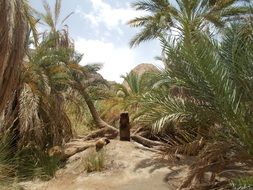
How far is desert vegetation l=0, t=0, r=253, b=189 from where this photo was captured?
8250 millimetres

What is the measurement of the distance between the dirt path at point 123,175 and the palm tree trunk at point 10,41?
3958mm

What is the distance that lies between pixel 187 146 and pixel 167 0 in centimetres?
955

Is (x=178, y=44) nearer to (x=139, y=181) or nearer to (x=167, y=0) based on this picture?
(x=139, y=181)

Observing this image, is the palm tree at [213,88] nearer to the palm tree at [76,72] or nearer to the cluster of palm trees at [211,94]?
the cluster of palm trees at [211,94]

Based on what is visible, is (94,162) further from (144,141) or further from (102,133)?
(102,133)

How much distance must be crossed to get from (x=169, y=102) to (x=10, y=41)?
11.5 feet

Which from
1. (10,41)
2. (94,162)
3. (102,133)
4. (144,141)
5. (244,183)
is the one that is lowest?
(244,183)

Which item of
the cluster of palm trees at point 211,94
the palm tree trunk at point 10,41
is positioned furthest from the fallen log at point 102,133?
the palm tree trunk at point 10,41

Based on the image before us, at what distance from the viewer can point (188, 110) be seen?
8.90 m

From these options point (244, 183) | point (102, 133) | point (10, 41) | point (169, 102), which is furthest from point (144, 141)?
point (10, 41)

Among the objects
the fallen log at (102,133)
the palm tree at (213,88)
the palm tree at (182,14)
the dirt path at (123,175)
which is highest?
the palm tree at (182,14)

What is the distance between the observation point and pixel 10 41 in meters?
7.55

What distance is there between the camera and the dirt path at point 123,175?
10.7m

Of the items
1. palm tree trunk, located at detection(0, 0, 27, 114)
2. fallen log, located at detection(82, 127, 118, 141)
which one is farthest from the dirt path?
palm tree trunk, located at detection(0, 0, 27, 114)
